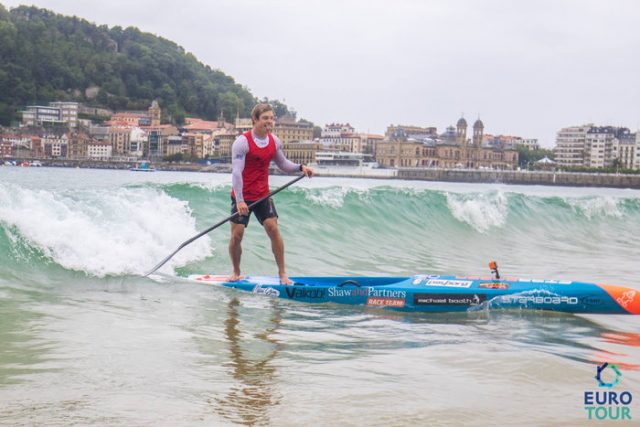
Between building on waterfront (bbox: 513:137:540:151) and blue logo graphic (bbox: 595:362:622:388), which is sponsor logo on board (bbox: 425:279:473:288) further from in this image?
building on waterfront (bbox: 513:137:540:151)

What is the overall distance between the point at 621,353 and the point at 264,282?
3.23 metres

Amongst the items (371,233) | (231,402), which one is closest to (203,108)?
(371,233)

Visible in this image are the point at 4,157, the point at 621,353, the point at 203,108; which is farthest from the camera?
the point at 203,108

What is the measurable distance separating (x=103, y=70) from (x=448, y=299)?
14107cm

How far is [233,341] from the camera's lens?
493cm

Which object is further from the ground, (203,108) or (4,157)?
(203,108)

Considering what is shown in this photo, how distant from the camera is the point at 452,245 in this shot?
14.1 metres

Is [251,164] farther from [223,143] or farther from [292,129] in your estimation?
[292,129]

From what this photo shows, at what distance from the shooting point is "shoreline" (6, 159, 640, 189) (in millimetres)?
109625

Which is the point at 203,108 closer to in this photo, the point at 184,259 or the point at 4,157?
the point at 4,157

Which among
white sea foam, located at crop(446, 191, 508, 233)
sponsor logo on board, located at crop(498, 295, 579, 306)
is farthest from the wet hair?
white sea foam, located at crop(446, 191, 508, 233)

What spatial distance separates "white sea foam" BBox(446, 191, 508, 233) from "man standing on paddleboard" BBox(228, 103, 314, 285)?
35.4 feet
